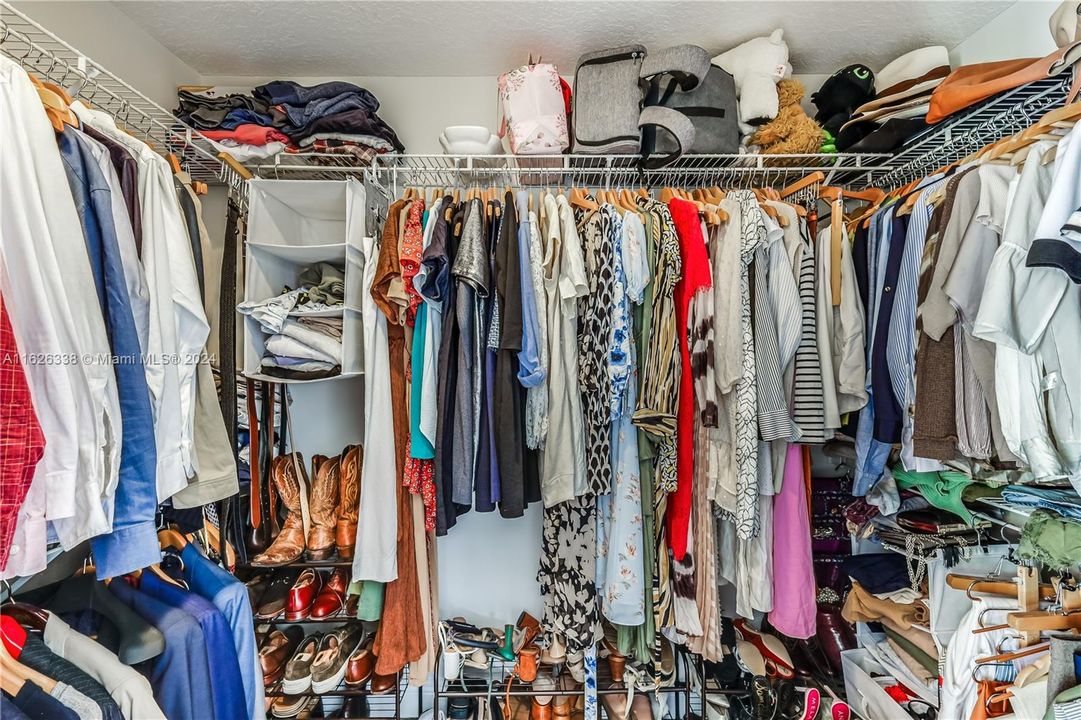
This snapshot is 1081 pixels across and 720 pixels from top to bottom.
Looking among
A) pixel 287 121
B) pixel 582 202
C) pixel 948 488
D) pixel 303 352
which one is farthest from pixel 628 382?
pixel 287 121

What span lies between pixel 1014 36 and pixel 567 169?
1.51 meters

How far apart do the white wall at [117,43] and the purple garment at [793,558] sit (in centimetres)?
249

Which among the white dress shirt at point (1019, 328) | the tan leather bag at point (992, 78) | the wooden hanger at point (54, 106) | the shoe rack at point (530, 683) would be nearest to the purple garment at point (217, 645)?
the shoe rack at point (530, 683)

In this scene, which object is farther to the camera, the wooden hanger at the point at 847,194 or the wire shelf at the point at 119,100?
the wooden hanger at the point at 847,194

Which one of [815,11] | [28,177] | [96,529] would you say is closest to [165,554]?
[96,529]

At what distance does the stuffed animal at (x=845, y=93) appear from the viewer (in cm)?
169

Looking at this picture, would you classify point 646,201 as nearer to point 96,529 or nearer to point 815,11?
point 815,11

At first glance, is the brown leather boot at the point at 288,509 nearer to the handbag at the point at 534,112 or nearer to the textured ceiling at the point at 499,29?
the handbag at the point at 534,112

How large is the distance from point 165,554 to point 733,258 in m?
1.85

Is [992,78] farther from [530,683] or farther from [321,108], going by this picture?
[530,683]

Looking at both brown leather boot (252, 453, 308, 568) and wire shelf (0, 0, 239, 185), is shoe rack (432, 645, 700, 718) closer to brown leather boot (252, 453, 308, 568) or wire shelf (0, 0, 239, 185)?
brown leather boot (252, 453, 308, 568)

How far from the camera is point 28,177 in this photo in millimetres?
815

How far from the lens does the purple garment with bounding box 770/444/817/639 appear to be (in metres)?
1.47

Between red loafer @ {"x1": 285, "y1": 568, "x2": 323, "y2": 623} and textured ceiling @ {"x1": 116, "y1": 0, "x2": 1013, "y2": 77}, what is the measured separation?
1.95m
